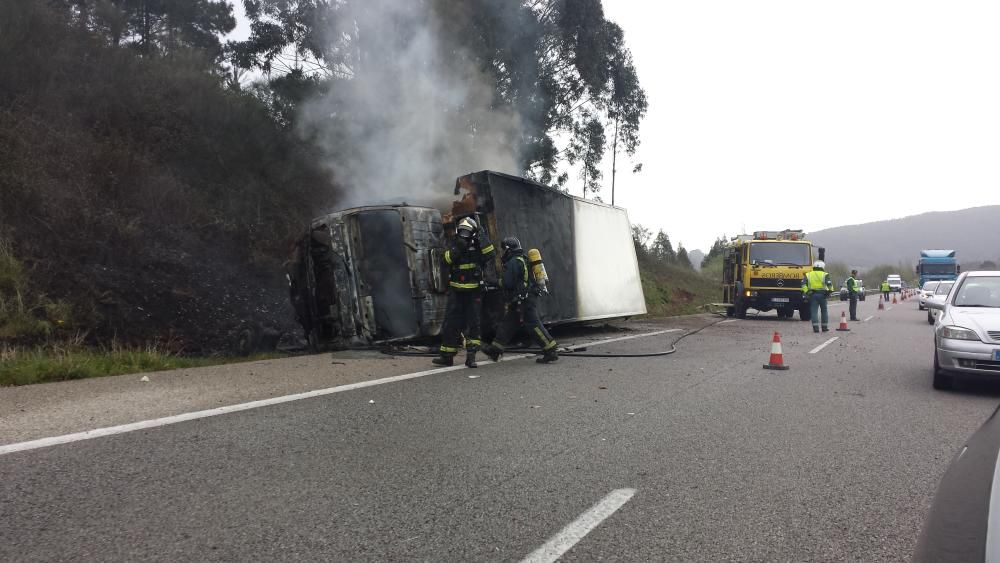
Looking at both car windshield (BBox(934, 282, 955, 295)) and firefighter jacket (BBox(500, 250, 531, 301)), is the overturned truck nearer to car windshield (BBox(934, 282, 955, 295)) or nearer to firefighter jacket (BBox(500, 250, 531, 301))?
firefighter jacket (BBox(500, 250, 531, 301))

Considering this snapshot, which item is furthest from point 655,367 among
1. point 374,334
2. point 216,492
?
point 216,492

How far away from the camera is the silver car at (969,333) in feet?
22.0

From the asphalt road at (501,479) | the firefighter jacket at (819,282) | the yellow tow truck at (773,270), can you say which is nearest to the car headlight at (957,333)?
the asphalt road at (501,479)

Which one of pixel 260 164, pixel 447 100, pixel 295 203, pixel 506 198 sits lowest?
pixel 506 198

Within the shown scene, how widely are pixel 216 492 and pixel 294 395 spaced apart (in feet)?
8.79

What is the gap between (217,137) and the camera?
61.4 feet

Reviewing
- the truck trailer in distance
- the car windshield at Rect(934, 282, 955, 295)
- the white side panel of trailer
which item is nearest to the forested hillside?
the white side panel of trailer

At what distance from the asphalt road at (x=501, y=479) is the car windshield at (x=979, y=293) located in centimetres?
137

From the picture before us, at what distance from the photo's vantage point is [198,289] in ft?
43.1

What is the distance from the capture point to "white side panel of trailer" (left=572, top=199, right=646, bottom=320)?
12.6m

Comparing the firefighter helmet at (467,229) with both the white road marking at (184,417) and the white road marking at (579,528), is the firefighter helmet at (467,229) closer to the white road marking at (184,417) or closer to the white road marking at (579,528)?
the white road marking at (184,417)

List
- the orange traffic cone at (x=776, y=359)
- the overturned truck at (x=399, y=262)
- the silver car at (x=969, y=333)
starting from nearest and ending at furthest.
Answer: the silver car at (x=969, y=333) → the orange traffic cone at (x=776, y=359) → the overturned truck at (x=399, y=262)

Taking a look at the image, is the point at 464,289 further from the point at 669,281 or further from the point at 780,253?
the point at 669,281

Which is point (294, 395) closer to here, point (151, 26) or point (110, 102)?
point (110, 102)
